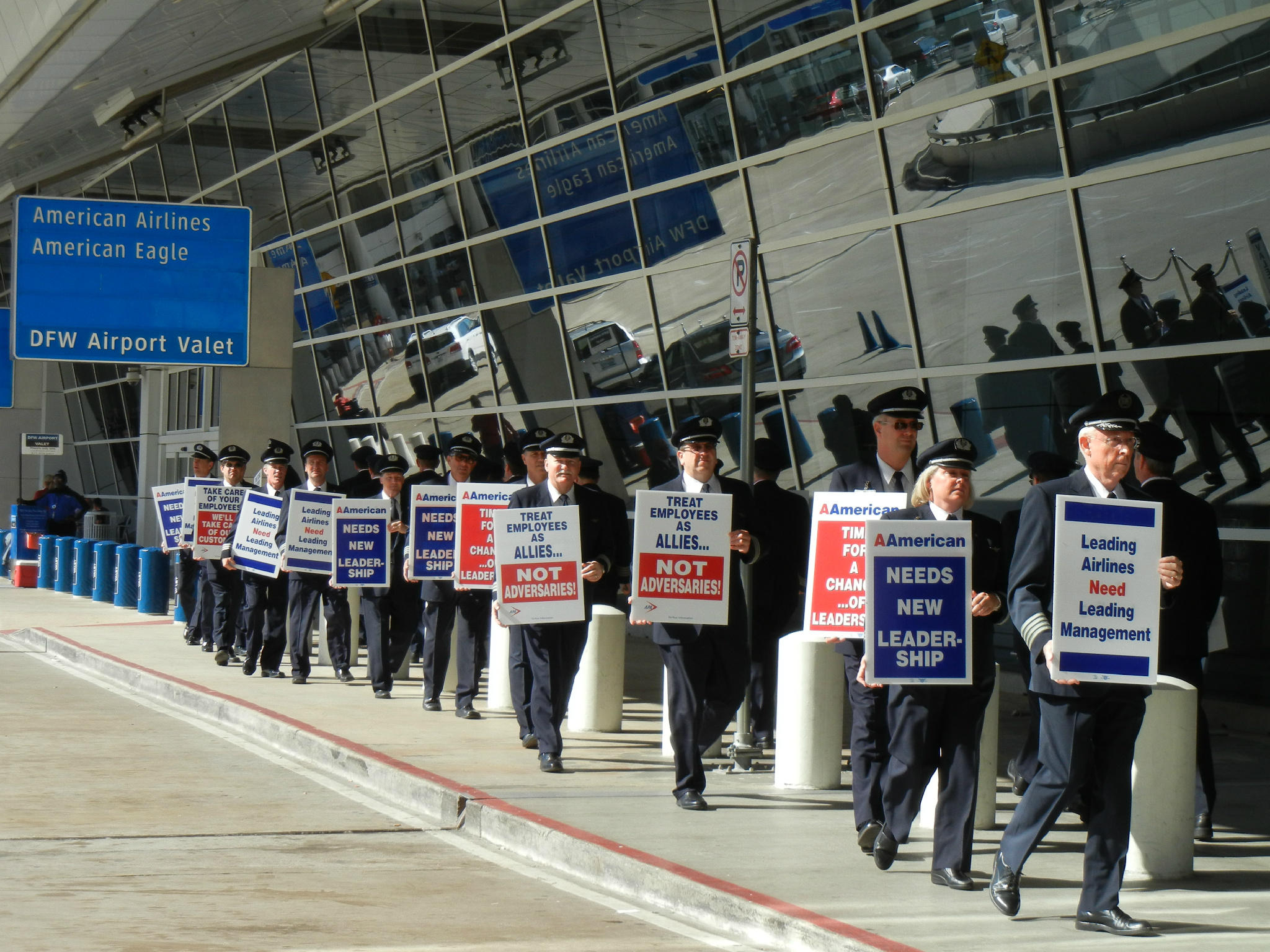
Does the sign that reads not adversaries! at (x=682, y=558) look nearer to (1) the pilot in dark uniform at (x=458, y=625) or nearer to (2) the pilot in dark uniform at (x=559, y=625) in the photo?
(2) the pilot in dark uniform at (x=559, y=625)

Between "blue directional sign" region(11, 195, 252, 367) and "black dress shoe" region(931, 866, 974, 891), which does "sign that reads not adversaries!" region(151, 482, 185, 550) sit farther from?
"black dress shoe" region(931, 866, 974, 891)

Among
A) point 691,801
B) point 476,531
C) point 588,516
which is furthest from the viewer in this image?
point 476,531

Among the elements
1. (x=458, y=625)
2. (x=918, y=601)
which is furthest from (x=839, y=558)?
(x=458, y=625)

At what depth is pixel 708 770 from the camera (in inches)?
408

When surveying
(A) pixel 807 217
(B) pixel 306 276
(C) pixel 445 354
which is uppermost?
(B) pixel 306 276

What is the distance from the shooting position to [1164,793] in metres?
7.34

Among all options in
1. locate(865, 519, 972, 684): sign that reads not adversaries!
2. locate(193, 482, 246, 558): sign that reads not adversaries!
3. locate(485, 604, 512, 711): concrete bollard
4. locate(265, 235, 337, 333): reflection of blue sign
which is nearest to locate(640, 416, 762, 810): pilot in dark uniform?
locate(865, 519, 972, 684): sign that reads not adversaries!

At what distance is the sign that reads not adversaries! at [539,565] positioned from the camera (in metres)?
10.3

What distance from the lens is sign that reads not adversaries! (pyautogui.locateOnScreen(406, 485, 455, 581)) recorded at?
13.1 m

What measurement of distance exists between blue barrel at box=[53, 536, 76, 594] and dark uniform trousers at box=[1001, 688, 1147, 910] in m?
24.4

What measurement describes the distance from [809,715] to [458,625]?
3942 millimetres

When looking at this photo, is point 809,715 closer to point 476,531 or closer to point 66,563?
point 476,531

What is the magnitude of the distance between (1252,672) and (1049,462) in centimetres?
460

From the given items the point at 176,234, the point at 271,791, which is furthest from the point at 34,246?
the point at 271,791
